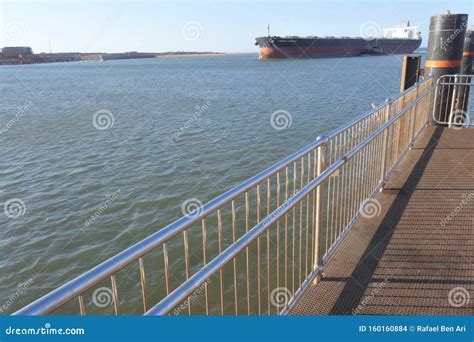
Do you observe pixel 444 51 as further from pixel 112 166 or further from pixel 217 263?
pixel 112 166

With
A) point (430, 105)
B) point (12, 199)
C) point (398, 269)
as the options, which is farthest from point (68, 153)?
point (398, 269)

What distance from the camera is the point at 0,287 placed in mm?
7184

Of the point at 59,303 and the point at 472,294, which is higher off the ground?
the point at 59,303

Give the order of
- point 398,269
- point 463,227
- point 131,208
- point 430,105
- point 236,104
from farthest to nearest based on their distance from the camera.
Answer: point 236,104
point 131,208
point 430,105
point 463,227
point 398,269

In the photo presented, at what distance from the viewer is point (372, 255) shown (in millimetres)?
4047

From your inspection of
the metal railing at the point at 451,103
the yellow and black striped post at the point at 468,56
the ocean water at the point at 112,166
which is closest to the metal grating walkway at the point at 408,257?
the metal railing at the point at 451,103

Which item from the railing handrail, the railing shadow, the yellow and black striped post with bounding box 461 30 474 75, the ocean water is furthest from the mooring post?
the railing handrail

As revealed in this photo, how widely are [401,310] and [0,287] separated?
7.04 metres

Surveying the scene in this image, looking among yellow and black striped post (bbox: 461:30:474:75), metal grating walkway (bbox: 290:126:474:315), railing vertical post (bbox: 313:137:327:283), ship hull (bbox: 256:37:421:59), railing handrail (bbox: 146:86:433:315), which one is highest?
ship hull (bbox: 256:37:421:59)

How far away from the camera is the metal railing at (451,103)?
347 inches

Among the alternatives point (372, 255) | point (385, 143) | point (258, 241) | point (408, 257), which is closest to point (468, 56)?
point (385, 143)

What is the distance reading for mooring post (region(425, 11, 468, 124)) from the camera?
8.45 meters

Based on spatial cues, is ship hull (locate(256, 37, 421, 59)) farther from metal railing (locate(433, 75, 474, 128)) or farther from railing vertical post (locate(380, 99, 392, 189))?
railing vertical post (locate(380, 99, 392, 189))

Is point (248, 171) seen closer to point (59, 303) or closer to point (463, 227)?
point (463, 227)
